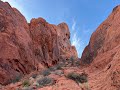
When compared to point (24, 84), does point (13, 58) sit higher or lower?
higher

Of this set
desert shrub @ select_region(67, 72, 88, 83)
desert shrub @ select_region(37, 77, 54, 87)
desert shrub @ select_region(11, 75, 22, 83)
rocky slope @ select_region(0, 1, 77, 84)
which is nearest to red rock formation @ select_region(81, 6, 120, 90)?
desert shrub @ select_region(67, 72, 88, 83)

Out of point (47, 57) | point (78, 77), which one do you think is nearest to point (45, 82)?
point (78, 77)

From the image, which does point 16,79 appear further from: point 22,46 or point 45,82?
point 45,82

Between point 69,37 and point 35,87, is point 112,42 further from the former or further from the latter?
point 69,37

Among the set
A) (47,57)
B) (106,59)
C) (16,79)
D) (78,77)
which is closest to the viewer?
(78,77)

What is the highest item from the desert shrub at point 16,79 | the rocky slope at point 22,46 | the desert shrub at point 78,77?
the rocky slope at point 22,46

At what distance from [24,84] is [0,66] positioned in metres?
4.37

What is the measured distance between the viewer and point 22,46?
2272 centimetres

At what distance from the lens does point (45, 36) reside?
29.9 m

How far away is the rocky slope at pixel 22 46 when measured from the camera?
65.1 ft

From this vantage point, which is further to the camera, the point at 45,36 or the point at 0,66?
the point at 45,36

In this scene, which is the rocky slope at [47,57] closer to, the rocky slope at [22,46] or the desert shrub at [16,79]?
the rocky slope at [22,46]

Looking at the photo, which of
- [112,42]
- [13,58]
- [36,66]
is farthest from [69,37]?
[112,42]

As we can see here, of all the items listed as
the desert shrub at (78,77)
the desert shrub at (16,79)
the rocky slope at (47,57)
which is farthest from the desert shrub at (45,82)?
the desert shrub at (16,79)
